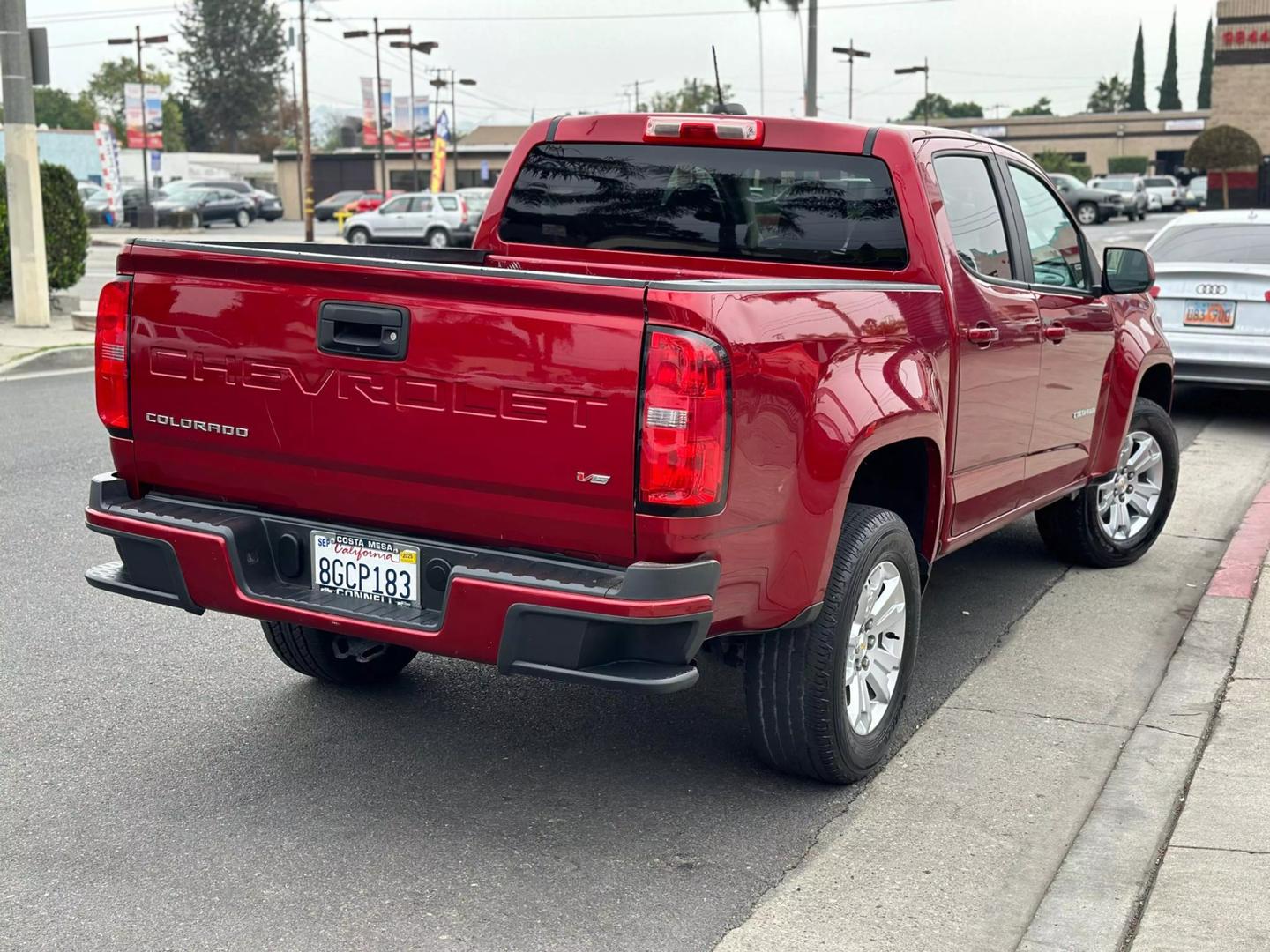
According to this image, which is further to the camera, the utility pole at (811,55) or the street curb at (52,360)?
the utility pole at (811,55)

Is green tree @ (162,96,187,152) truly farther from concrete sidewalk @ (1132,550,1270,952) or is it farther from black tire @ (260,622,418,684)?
concrete sidewalk @ (1132,550,1270,952)

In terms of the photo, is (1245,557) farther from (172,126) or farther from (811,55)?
(172,126)

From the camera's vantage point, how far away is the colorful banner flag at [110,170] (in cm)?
4975

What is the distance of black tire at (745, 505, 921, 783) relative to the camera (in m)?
4.06

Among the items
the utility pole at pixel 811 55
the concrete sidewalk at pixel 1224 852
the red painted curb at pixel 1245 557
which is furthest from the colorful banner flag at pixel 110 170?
the concrete sidewalk at pixel 1224 852

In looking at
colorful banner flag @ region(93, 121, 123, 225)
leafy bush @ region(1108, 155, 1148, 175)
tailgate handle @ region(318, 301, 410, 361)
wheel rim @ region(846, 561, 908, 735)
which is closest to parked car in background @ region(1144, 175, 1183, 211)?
leafy bush @ region(1108, 155, 1148, 175)

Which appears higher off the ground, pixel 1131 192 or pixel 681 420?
pixel 1131 192

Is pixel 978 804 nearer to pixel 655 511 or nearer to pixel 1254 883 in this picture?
pixel 1254 883

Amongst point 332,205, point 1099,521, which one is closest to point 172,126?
point 332,205

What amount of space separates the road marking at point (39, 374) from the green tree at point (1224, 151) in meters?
31.7

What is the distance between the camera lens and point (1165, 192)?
215 feet

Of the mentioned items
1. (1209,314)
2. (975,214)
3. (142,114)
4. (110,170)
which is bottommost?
(1209,314)

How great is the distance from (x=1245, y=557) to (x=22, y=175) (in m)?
13.3

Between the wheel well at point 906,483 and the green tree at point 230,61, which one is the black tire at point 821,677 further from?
the green tree at point 230,61
